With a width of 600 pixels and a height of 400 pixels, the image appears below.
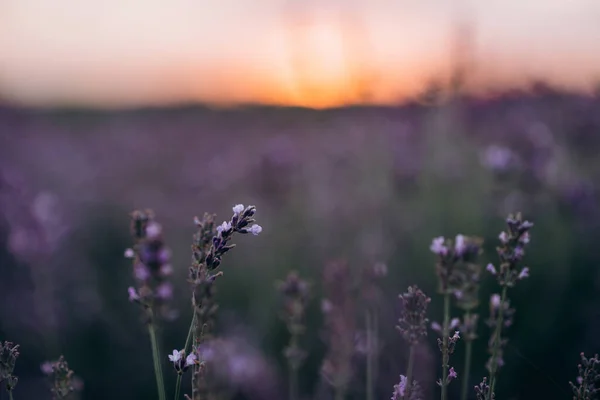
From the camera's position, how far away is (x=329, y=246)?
5.14 metres

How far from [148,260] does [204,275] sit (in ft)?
0.91

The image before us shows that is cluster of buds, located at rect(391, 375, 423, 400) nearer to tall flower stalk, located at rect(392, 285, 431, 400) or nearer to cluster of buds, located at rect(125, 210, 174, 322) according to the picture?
tall flower stalk, located at rect(392, 285, 431, 400)

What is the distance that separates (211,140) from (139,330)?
29.8 ft

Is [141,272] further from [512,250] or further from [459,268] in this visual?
[512,250]

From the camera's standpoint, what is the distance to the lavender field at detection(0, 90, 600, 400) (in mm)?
3105

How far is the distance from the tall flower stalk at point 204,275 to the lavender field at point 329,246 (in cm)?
6

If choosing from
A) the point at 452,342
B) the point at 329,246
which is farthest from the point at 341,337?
the point at 329,246

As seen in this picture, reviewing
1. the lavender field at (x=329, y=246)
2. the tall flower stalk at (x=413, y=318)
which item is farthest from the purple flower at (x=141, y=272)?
the tall flower stalk at (x=413, y=318)

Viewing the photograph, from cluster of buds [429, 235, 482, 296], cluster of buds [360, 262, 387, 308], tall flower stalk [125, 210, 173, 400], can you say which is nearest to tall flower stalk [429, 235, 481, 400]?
cluster of buds [429, 235, 482, 296]

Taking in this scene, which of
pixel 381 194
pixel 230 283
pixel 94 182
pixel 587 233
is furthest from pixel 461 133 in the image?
pixel 94 182

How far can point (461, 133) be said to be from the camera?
26.9ft

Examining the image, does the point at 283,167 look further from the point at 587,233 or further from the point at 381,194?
the point at 587,233

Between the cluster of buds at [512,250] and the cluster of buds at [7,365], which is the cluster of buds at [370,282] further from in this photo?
the cluster of buds at [7,365]

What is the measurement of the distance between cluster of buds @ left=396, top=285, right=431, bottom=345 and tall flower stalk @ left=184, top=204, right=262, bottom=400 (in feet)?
1.64
